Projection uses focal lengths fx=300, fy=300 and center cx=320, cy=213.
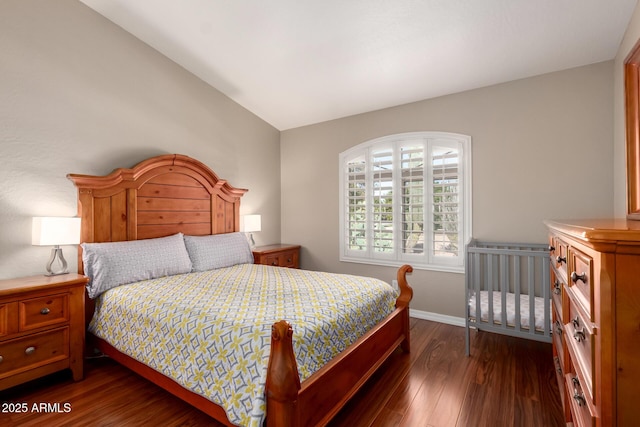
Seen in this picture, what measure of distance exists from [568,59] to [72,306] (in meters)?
4.50

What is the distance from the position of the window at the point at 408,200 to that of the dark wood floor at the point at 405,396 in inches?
43.6

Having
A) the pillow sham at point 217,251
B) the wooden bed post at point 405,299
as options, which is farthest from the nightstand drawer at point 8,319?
the wooden bed post at point 405,299

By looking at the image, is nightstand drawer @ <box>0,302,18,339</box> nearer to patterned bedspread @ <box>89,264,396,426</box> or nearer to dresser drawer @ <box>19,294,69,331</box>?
dresser drawer @ <box>19,294,69,331</box>

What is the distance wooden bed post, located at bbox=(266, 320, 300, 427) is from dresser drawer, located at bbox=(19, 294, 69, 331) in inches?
73.2

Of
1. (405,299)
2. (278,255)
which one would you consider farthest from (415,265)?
(278,255)

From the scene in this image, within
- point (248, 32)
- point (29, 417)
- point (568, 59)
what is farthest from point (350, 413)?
point (568, 59)

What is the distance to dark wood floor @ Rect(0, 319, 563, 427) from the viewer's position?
1790mm

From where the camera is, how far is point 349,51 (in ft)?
9.09

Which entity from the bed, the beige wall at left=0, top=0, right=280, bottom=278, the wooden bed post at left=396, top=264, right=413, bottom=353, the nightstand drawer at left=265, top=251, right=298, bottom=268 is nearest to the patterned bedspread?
the bed

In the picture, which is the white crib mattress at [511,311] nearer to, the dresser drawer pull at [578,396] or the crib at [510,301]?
the crib at [510,301]

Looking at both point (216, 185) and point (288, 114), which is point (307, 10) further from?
point (216, 185)

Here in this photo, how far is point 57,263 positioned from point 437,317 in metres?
3.70

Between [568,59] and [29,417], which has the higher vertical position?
[568,59]

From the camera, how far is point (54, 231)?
226 centimetres
